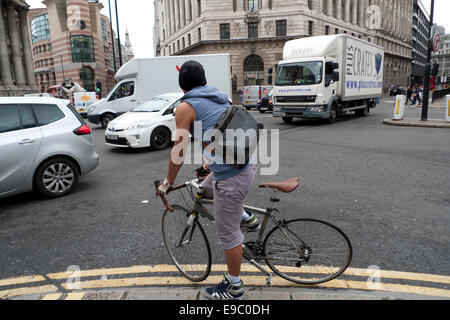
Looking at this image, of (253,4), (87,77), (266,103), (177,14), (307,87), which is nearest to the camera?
(307,87)

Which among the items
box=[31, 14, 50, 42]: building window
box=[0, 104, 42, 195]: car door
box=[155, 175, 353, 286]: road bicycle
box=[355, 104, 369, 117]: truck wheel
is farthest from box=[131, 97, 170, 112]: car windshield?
box=[31, 14, 50, 42]: building window

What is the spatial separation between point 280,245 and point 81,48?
84.5 m

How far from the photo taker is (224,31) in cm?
4562

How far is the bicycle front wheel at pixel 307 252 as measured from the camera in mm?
2758

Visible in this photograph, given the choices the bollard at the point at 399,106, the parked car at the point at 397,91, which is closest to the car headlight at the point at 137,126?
the bollard at the point at 399,106

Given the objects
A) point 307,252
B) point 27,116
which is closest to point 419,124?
point 307,252

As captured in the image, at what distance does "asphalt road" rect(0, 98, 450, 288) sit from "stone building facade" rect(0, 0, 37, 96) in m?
40.9

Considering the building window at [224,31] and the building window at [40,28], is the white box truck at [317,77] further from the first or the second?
the building window at [40,28]

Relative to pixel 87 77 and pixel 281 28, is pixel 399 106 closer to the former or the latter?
pixel 281 28

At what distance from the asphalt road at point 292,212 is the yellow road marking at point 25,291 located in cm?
30

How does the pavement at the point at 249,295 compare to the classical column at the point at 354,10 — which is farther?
the classical column at the point at 354,10

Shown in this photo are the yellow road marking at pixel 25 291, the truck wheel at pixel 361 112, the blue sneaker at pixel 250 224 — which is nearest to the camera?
the yellow road marking at pixel 25 291

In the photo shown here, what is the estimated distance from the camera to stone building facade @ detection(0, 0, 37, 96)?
40.3 m
